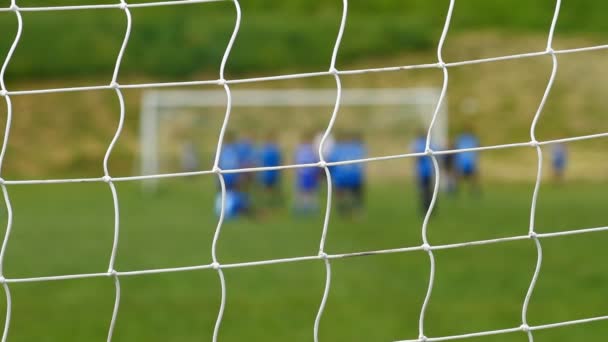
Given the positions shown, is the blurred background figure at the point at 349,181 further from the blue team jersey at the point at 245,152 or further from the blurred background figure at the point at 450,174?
the blurred background figure at the point at 450,174

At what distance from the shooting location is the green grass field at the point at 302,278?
813cm

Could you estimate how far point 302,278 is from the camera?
10617 mm

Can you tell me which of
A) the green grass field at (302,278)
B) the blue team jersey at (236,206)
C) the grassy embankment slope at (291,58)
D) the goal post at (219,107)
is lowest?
the green grass field at (302,278)

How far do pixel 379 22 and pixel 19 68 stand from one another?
10.9 m

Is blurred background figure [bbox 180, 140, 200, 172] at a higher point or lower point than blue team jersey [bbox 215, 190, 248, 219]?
higher

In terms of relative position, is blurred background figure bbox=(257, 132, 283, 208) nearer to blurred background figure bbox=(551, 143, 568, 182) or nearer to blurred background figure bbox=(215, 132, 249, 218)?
blurred background figure bbox=(215, 132, 249, 218)

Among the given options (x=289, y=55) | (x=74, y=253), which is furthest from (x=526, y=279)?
(x=289, y=55)

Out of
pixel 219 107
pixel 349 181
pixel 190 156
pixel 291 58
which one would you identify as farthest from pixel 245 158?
pixel 291 58

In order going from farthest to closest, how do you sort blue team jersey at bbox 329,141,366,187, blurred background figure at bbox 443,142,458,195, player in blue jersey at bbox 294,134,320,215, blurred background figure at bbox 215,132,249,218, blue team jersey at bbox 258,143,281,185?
blurred background figure at bbox 443,142,458,195
blue team jersey at bbox 258,143,281,185
blue team jersey at bbox 329,141,366,187
blurred background figure at bbox 215,132,249,218
player in blue jersey at bbox 294,134,320,215

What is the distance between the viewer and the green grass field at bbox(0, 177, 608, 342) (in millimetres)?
8133

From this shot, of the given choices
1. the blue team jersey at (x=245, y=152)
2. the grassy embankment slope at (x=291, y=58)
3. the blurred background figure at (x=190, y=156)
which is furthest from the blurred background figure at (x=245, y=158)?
the grassy embankment slope at (x=291, y=58)

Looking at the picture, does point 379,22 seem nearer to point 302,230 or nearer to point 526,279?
point 302,230

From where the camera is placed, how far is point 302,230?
15.1 m

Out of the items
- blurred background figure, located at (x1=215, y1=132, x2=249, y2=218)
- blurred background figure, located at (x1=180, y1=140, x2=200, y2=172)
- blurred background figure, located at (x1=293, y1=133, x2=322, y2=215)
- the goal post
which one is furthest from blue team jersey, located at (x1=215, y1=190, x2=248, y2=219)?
blurred background figure, located at (x1=180, y1=140, x2=200, y2=172)
